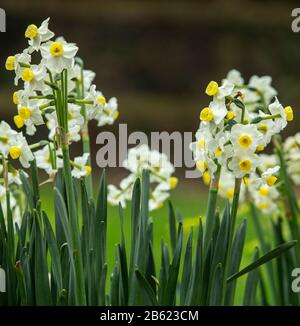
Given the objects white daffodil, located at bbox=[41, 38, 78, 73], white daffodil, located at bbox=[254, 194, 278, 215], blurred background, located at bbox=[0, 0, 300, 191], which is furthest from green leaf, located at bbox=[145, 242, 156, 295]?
blurred background, located at bbox=[0, 0, 300, 191]

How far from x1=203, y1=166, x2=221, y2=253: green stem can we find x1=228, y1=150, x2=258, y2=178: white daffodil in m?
0.04

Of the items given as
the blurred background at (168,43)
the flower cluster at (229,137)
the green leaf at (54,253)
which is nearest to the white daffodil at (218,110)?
the flower cluster at (229,137)

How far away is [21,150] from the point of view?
50.1 inches

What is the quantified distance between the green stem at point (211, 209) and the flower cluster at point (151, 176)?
0.31 m

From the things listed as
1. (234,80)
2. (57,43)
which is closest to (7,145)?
(57,43)

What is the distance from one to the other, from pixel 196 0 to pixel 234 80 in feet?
15.7

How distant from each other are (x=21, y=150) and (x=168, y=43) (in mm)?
5055

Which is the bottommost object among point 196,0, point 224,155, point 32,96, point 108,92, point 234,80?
point 224,155

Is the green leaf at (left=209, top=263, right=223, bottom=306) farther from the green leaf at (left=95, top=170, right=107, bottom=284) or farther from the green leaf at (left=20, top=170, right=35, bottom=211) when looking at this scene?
the green leaf at (left=20, top=170, right=35, bottom=211)

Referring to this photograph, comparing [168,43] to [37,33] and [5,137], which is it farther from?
[37,33]

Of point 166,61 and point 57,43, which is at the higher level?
point 166,61

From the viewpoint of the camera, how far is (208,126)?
3.88ft

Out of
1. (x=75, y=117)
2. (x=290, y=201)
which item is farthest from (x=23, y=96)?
(x=290, y=201)
